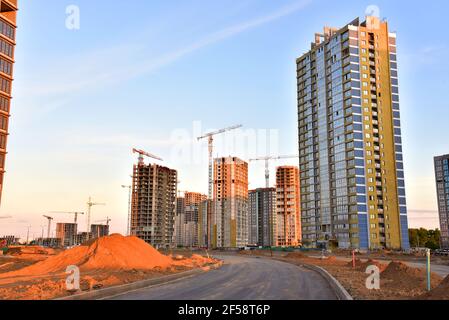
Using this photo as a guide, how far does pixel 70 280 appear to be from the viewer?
2550cm

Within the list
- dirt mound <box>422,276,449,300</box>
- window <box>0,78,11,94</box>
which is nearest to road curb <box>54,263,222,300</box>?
dirt mound <box>422,276,449,300</box>

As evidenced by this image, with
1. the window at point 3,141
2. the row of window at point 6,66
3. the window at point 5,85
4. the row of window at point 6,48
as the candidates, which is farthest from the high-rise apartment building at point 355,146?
the row of window at point 6,48

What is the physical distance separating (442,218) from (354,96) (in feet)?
313

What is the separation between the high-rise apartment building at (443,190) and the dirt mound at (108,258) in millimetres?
169600

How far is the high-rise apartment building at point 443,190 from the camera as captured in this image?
7161 inches

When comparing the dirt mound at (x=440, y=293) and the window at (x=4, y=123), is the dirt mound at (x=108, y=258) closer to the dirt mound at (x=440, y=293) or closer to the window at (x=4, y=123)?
the dirt mound at (x=440, y=293)

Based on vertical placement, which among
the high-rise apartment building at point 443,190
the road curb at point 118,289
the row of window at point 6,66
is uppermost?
the row of window at point 6,66

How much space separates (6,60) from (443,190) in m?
184

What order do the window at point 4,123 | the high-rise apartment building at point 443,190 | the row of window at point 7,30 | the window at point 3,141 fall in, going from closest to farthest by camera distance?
the window at point 3,141 → the window at point 4,123 → the row of window at point 7,30 → the high-rise apartment building at point 443,190

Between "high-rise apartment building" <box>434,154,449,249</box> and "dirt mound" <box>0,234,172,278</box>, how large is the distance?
170 meters

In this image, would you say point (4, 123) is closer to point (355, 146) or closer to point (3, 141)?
point (3, 141)

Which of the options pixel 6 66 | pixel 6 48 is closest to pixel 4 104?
pixel 6 66
